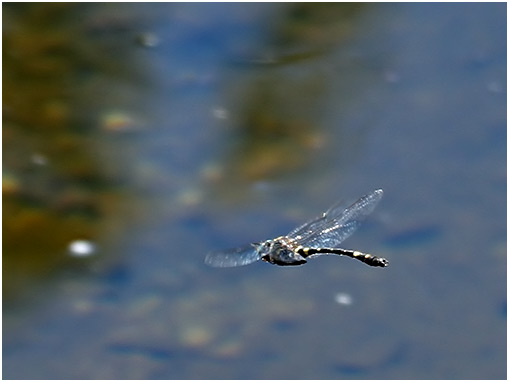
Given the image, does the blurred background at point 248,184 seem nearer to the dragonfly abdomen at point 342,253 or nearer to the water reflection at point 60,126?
the water reflection at point 60,126

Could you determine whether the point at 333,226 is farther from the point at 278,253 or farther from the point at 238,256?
the point at 238,256

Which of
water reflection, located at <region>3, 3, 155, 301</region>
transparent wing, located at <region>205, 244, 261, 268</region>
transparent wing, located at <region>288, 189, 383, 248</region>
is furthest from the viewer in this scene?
water reflection, located at <region>3, 3, 155, 301</region>

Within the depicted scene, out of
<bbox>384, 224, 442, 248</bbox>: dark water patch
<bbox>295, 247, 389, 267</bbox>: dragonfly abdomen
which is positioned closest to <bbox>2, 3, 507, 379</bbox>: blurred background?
<bbox>384, 224, 442, 248</bbox>: dark water patch

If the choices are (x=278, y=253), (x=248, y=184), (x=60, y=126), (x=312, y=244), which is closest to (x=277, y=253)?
(x=278, y=253)

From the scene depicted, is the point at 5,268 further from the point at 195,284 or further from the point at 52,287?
the point at 195,284

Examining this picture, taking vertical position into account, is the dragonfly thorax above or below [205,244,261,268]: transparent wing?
above

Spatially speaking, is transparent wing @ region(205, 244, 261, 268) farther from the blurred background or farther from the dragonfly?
the blurred background

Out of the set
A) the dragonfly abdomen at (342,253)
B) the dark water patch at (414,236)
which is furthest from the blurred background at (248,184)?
the dragonfly abdomen at (342,253)

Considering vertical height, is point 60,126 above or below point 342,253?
above
